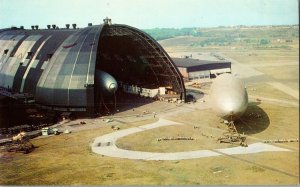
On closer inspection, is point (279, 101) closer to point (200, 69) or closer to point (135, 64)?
point (135, 64)

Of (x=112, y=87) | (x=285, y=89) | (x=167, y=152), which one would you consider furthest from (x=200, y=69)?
(x=167, y=152)

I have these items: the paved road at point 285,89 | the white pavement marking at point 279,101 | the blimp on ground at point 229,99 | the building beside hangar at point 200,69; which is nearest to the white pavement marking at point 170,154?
the blimp on ground at point 229,99

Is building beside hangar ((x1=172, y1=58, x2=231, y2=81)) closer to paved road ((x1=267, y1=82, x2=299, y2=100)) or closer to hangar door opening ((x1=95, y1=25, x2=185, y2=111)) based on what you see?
paved road ((x1=267, y1=82, x2=299, y2=100))

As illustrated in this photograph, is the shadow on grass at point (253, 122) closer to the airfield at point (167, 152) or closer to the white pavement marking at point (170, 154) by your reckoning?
the airfield at point (167, 152)

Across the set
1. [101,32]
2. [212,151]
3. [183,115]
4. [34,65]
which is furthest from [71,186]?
[34,65]

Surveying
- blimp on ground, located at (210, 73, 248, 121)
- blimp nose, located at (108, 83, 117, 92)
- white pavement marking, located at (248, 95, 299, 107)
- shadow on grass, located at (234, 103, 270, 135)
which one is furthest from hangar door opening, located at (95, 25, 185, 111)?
blimp on ground, located at (210, 73, 248, 121)
